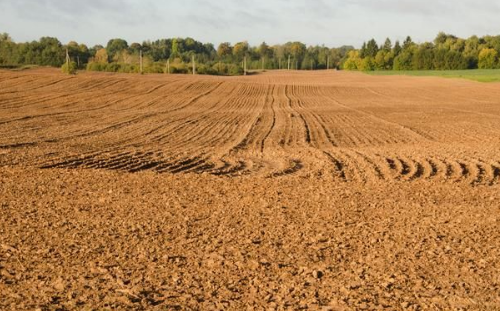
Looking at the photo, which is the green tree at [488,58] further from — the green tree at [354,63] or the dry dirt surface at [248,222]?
the dry dirt surface at [248,222]

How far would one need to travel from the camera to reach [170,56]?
132m

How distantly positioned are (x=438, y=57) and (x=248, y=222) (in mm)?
102078

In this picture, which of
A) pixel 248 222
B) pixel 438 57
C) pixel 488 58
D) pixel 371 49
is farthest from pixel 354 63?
pixel 248 222

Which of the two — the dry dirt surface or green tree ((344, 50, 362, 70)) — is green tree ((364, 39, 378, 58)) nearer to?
green tree ((344, 50, 362, 70))

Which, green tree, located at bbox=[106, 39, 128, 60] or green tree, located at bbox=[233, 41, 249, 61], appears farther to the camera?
green tree, located at bbox=[106, 39, 128, 60]

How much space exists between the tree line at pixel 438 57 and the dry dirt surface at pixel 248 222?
8932 cm

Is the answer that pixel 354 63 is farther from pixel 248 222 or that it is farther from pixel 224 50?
pixel 248 222

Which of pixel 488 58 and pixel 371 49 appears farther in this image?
pixel 371 49

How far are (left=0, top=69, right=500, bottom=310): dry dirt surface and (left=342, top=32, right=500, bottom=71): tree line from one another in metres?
89.3

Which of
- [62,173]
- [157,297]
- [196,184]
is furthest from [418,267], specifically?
[62,173]

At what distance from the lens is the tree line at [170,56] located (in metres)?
87.6

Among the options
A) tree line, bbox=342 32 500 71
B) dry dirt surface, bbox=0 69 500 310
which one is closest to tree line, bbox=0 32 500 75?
tree line, bbox=342 32 500 71

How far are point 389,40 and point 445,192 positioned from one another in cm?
12653

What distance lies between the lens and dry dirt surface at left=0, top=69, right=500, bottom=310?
535cm
